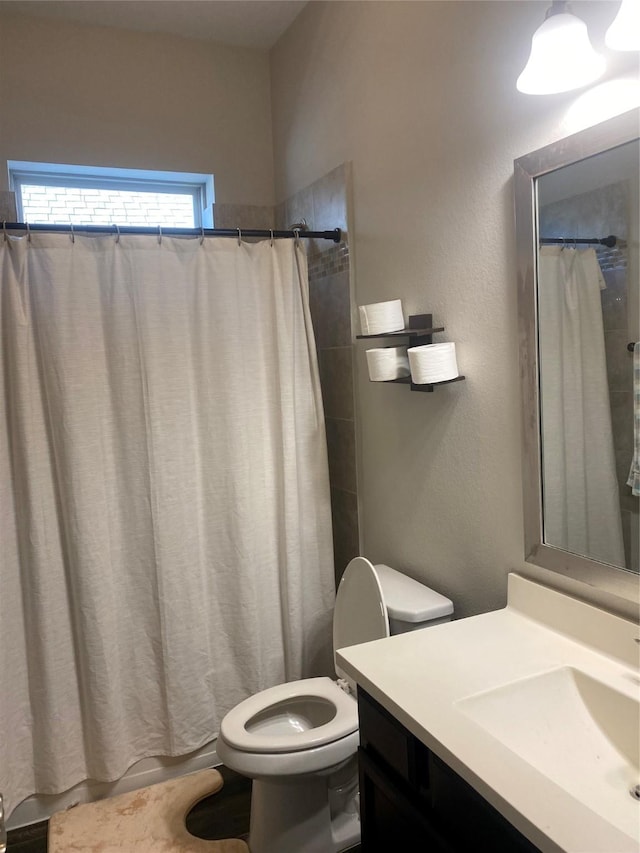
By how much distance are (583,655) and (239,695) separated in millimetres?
1449

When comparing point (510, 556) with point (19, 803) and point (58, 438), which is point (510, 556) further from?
point (19, 803)

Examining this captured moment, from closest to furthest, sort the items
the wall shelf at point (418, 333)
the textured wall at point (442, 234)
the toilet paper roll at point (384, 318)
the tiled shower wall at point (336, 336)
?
1. the textured wall at point (442, 234)
2. the wall shelf at point (418, 333)
3. the toilet paper roll at point (384, 318)
4. the tiled shower wall at point (336, 336)

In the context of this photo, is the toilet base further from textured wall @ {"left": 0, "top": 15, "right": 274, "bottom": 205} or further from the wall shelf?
textured wall @ {"left": 0, "top": 15, "right": 274, "bottom": 205}

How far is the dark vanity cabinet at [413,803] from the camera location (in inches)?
38.6

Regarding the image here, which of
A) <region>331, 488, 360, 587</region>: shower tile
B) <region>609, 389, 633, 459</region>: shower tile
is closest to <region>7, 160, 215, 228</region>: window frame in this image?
<region>331, 488, 360, 587</region>: shower tile

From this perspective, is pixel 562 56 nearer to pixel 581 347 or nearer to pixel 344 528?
pixel 581 347

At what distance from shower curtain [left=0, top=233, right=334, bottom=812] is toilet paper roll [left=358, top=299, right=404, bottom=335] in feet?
1.54

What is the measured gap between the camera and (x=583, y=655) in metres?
1.31

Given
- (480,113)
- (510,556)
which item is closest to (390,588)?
(510,556)

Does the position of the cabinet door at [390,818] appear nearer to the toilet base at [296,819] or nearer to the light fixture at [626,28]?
the toilet base at [296,819]

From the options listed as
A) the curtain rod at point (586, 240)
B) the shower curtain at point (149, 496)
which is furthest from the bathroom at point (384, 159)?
the shower curtain at point (149, 496)

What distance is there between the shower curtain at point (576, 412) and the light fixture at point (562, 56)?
319 millimetres

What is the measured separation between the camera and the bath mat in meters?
1.99

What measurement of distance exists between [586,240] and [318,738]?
1409 mm
